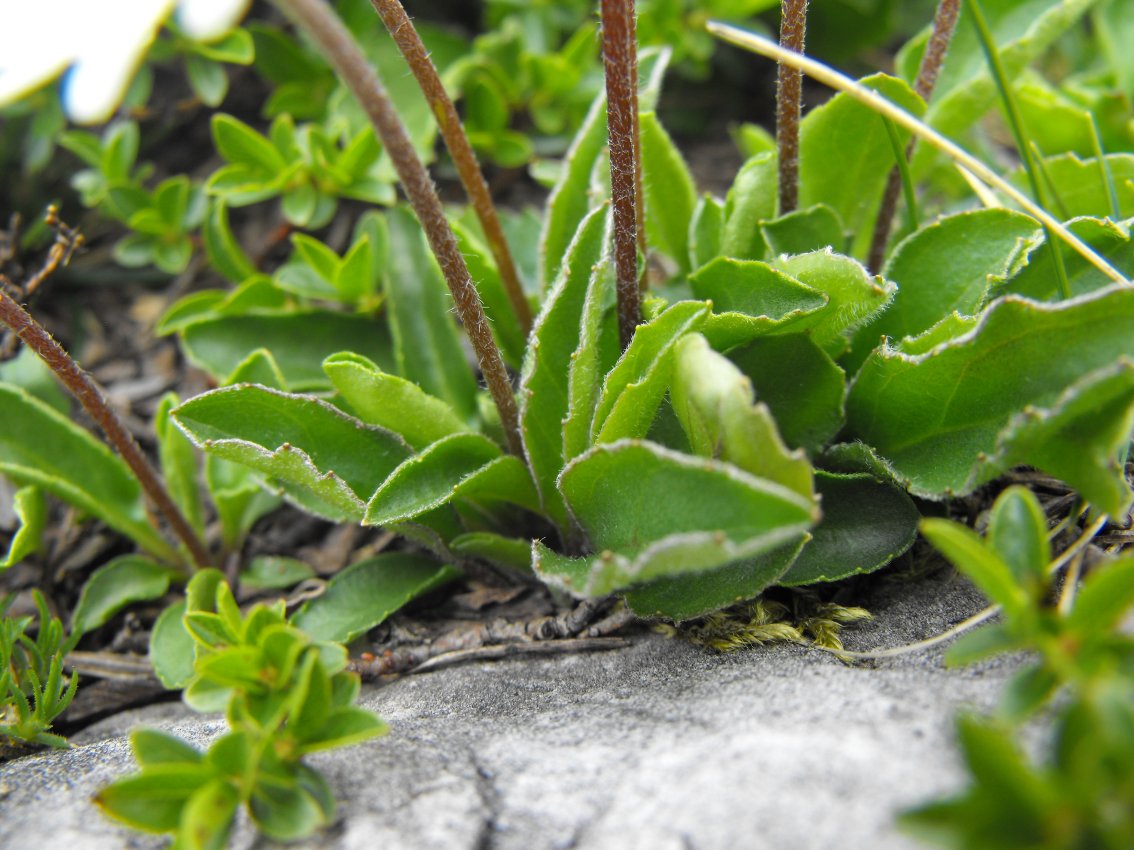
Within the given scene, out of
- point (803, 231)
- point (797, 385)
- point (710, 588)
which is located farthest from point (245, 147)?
point (710, 588)

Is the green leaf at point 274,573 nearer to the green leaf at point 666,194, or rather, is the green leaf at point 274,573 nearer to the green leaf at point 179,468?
the green leaf at point 179,468

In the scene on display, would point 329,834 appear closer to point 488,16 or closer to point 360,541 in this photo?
point 360,541

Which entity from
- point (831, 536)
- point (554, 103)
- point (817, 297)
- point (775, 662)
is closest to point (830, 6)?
point (554, 103)

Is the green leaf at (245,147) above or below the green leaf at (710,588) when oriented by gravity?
above

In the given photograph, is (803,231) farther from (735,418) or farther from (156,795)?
(156,795)

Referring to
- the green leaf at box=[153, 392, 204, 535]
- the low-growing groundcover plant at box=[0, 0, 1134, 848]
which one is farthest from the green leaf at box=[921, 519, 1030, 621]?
the green leaf at box=[153, 392, 204, 535]

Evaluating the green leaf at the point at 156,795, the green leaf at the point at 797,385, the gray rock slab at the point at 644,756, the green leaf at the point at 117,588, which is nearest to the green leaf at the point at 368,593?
the gray rock slab at the point at 644,756
